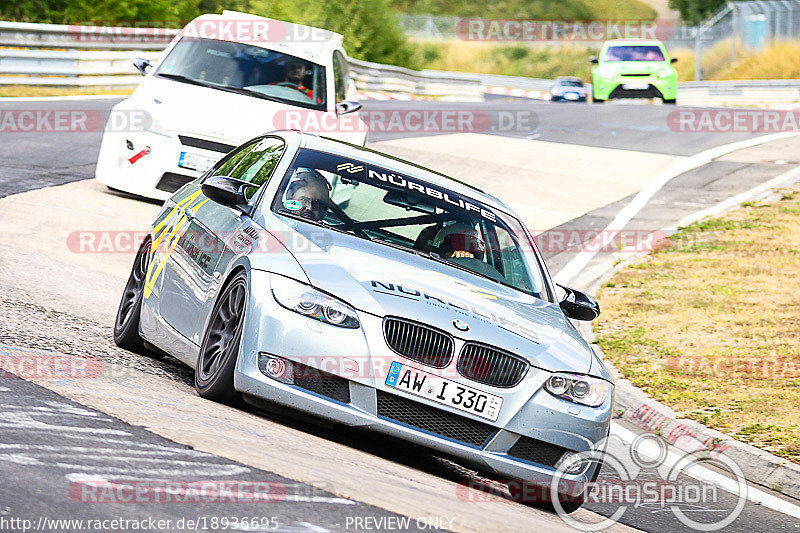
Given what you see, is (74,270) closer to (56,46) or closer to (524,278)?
(524,278)

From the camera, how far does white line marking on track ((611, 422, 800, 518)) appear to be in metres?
6.87

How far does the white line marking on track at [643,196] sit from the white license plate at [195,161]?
3.92 metres

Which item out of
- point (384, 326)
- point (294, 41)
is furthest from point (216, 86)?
point (384, 326)

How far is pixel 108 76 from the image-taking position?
25016mm

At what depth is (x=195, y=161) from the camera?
11.7 m

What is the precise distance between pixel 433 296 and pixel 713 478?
2.62 metres

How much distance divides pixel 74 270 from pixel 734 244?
863 cm

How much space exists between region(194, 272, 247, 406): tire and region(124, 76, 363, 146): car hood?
5.81 metres

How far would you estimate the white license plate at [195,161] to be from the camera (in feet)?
38.4

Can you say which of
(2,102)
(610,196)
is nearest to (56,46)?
(2,102)

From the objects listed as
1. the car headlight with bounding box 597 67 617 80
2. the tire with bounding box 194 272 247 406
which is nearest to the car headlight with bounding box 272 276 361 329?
the tire with bounding box 194 272 247 406

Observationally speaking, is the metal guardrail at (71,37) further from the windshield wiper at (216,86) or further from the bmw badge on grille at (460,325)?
the bmw badge on grille at (460,325)
